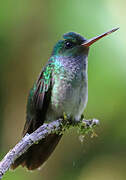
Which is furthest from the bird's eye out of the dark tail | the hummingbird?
the dark tail

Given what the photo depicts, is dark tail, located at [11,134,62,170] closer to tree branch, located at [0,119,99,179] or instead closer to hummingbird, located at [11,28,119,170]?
hummingbird, located at [11,28,119,170]

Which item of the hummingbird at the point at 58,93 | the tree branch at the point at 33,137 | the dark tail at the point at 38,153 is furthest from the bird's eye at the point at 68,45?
the dark tail at the point at 38,153

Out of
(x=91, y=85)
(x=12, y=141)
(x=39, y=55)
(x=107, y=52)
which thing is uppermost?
(x=39, y=55)

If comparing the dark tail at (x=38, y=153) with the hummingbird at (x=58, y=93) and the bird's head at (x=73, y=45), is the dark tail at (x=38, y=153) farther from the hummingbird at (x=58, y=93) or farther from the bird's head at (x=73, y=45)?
the bird's head at (x=73, y=45)

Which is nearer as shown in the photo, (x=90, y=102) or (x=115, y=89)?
(x=115, y=89)

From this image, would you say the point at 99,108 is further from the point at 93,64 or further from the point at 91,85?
the point at 93,64

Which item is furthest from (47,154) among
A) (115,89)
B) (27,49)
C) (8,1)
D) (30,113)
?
(8,1)

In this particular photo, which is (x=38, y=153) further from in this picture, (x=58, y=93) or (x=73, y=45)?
(x=73, y=45)
